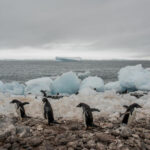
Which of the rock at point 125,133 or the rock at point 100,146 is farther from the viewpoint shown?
the rock at point 125,133

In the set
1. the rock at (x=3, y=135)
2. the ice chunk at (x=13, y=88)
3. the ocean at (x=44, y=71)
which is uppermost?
the rock at (x=3, y=135)

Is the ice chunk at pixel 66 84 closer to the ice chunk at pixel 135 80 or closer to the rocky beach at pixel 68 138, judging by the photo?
the ice chunk at pixel 135 80

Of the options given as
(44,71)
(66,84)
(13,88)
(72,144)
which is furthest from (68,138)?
(44,71)

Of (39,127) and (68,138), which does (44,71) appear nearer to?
(39,127)

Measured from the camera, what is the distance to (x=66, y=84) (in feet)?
74.0

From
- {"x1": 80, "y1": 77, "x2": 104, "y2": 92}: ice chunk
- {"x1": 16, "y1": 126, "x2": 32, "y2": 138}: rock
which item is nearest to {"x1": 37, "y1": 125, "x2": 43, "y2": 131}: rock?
{"x1": 16, "y1": 126, "x2": 32, "y2": 138}: rock

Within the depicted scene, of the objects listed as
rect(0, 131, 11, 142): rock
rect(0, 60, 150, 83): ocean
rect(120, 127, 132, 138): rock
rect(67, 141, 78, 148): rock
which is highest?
rect(0, 131, 11, 142): rock

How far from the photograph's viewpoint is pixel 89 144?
15.2 ft

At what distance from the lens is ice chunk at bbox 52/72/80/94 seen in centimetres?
2231

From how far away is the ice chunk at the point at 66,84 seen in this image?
73.2 ft

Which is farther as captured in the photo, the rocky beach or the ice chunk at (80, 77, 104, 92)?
the ice chunk at (80, 77, 104, 92)

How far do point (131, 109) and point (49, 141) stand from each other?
2.95m

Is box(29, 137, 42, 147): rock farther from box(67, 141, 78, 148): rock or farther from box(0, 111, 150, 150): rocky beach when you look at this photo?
box(67, 141, 78, 148): rock

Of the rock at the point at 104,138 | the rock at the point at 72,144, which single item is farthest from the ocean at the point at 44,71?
the rock at the point at 72,144
